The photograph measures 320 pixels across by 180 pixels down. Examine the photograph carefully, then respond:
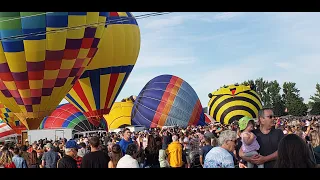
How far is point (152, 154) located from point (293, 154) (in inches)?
148

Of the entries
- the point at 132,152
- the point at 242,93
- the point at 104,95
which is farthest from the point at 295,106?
the point at 132,152

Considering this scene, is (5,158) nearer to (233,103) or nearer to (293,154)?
(293,154)

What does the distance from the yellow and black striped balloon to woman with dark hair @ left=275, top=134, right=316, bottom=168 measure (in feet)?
87.2

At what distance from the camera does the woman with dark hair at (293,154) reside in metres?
3.21

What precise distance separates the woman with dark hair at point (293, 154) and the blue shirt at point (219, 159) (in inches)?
26.0

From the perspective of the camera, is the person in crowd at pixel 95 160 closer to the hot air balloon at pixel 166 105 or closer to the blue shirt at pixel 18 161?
the blue shirt at pixel 18 161

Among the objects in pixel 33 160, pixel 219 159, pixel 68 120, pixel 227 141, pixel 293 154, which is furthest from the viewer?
pixel 68 120

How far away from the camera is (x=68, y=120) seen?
29.4 metres

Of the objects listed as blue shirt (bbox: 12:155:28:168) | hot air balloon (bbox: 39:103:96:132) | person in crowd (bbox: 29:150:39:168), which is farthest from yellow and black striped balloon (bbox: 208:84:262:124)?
blue shirt (bbox: 12:155:28:168)

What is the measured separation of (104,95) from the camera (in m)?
21.3

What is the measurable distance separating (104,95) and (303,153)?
18.4m

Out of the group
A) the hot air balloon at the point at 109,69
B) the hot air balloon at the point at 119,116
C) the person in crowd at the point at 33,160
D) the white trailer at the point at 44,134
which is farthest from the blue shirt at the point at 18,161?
the hot air balloon at the point at 119,116

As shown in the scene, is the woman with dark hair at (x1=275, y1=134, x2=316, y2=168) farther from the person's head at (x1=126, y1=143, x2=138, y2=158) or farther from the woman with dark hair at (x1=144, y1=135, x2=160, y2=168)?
the woman with dark hair at (x1=144, y1=135, x2=160, y2=168)

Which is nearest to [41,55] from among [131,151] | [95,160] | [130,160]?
[95,160]
